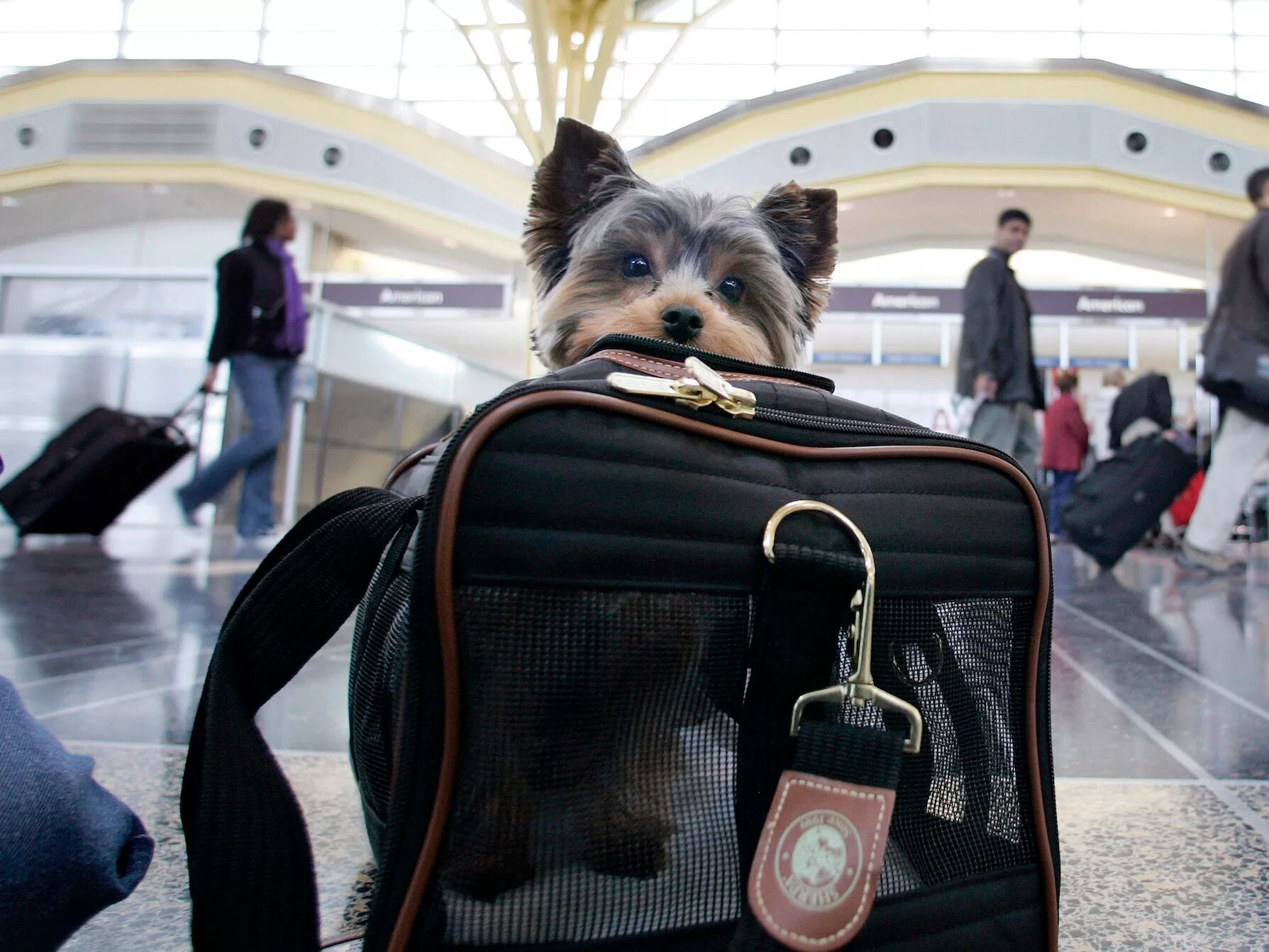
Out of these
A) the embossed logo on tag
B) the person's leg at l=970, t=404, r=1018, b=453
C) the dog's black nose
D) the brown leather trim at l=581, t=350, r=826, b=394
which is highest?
the person's leg at l=970, t=404, r=1018, b=453

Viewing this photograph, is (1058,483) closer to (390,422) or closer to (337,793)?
(390,422)

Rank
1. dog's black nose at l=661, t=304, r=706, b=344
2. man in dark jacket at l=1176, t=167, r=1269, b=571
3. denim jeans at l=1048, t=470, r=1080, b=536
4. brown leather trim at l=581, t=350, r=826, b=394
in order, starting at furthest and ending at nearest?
denim jeans at l=1048, t=470, r=1080, b=536
man in dark jacket at l=1176, t=167, r=1269, b=571
dog's black nose at l=661, t=304, r=706, b=344
brown leather trim at l=581, t=350, r=826, b=394

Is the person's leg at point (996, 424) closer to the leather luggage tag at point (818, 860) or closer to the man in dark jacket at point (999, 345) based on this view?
the man in dark jacket at point (999, 345)

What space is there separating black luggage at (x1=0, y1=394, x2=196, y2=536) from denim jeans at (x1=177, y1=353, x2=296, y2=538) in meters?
0.33

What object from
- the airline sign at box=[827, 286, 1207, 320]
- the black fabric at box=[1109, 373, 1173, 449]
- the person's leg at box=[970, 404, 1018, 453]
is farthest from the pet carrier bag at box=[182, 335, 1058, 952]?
the airline sign at box=[827, 286, 1207, 320]

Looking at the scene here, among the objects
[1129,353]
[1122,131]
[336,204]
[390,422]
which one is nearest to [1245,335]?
[390,422]

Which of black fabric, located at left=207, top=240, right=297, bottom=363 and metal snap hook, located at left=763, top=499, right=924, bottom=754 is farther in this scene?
black fabric, located at left=207, top=240, right=297, bottom=363

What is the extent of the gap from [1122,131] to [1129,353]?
11.5 feet

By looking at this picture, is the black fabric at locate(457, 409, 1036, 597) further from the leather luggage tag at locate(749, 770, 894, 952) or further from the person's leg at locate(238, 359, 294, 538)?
the person's leg at locate(238, 359, 294, 538)

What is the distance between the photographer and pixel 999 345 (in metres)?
3.95

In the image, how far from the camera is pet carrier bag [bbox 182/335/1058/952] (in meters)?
0.52

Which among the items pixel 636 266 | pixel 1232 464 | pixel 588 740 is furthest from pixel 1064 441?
pixel 588 740

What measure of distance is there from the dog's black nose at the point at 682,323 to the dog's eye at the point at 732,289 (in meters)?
0.25

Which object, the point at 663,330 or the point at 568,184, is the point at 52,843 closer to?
the point at 663,330
